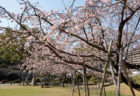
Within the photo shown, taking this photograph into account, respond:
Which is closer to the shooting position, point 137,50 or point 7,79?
point 137,50

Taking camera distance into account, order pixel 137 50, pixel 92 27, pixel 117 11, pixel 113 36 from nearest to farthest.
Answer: pixel 117 11 → pixel 92 27 → pixel 113 36 → pixel 137 50

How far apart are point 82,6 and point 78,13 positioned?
0.36 m

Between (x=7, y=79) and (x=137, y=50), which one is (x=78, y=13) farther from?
(x=7, y=79)

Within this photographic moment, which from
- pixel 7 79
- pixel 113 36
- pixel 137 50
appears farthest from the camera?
pixel 7 79

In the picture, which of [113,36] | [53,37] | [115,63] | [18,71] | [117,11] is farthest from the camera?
[18,71]

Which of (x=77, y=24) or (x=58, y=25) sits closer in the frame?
(x=58, y=25)

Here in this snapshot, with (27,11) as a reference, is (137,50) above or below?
below

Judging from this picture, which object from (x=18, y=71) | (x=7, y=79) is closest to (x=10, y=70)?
(x=18, y=71)

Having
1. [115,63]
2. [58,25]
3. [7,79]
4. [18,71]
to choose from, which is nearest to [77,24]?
[58,25]

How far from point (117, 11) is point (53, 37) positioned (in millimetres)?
2268

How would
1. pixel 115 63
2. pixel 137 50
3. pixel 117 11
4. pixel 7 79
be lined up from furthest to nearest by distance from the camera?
pixel 7 79
pixel 137 50
pixel 117 11
pixel 115 63

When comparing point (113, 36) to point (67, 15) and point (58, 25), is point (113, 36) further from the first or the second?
point (58, 25)

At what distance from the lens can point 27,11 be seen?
3861 millimetres

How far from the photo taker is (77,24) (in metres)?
4.13
